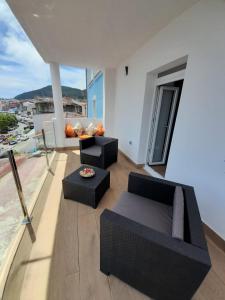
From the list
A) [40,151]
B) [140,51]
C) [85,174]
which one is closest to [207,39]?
[140,51]

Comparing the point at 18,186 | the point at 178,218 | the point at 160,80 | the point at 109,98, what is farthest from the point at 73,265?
the point at 109,98

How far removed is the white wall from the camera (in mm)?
1481

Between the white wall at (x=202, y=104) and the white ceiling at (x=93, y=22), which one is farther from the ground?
the white ceiling at (x=93, y=22)

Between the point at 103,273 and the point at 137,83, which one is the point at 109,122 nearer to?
the point at 137,83

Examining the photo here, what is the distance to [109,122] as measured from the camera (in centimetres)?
479

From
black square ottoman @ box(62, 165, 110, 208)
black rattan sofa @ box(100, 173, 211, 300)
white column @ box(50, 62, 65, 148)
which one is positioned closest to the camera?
black rattan sofa @ box(100, 173, 211, 300)

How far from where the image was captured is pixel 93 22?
2.06m

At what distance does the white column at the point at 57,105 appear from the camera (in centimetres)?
379

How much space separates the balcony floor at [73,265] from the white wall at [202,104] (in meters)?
0.62

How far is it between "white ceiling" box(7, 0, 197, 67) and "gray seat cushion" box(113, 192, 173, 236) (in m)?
2.32

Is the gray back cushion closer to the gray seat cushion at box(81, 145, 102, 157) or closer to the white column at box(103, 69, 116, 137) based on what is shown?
the gray seat cushion at box(81, 145, 102, 157)

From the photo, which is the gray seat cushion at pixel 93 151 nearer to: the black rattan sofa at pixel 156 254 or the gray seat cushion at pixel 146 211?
the gray seat cushion at pixel 146 211

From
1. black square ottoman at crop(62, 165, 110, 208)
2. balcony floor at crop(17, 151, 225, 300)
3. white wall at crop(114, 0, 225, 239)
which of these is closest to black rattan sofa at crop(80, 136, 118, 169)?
black square ottoman at crop(62, 165, 110, 208)

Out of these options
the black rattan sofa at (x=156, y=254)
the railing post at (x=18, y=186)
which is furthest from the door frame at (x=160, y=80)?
the railing post at (x=18, y=186)
